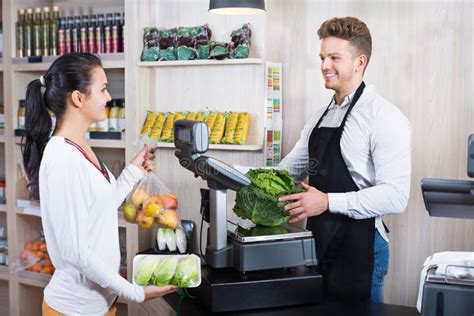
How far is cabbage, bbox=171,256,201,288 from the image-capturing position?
1.78 meters

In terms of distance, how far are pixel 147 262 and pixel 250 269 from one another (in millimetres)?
348

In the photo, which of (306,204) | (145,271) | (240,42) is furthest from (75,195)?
(240,42)

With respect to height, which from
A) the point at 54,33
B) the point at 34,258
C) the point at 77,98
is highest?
the point at 54,33

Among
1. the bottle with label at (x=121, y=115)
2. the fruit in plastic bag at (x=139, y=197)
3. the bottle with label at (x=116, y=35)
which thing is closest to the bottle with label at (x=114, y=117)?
the bottle with label at (x=121, y=115)

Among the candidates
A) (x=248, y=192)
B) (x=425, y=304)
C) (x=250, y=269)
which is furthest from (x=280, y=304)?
(x=425, y=304)

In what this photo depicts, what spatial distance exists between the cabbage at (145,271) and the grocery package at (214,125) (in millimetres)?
1253

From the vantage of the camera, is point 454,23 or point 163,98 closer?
point 454,23

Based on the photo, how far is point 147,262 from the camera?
183cm

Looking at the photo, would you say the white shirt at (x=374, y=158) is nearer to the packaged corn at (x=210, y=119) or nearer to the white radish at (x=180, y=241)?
the white radish at (x=180, y=241)

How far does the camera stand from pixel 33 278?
3.72 metres

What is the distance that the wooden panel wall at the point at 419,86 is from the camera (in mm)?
2869

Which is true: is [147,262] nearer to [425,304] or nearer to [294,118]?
[425,304]

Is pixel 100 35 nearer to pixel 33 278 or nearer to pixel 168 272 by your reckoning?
pixel 33 278

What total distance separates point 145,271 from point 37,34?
Result: 2.36 meters
